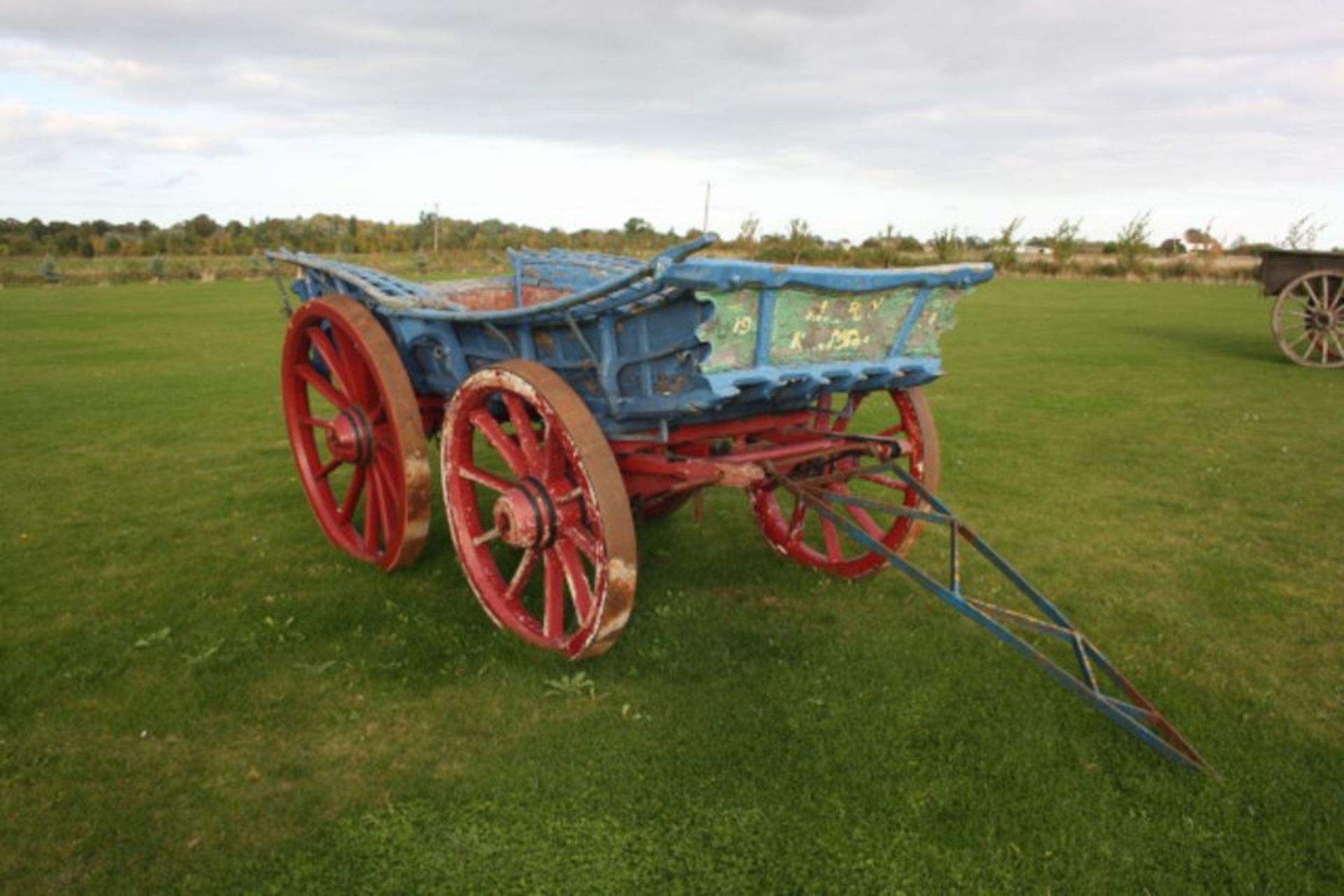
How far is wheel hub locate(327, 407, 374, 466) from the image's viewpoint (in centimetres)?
451

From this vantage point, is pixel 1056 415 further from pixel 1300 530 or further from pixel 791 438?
pixel 791 438

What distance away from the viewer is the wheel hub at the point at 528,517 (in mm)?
3523

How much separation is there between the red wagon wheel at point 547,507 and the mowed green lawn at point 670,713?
264 mm

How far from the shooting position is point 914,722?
3443mm

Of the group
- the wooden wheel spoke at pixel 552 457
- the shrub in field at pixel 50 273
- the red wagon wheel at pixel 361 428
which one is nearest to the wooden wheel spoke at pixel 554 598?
the wooden wheel spoke at pixel 552 457

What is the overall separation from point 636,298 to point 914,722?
191 cm

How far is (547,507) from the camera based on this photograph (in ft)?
11.7

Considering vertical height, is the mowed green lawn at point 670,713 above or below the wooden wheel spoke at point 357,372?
below

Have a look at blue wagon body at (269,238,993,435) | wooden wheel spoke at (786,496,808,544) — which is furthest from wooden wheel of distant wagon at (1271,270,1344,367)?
blue wagon body at (269,238,993,435)

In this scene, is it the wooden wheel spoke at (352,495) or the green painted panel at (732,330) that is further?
the wooden wheel spoke at (352,495)

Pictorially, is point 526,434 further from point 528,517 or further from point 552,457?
point 528,517

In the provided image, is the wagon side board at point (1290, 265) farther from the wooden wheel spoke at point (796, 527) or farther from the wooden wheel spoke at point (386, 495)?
the wooden wheel spoke at point (386, 495)

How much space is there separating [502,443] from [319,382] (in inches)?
71.2

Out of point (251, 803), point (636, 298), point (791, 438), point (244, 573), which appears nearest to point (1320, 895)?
point (791, 438)
